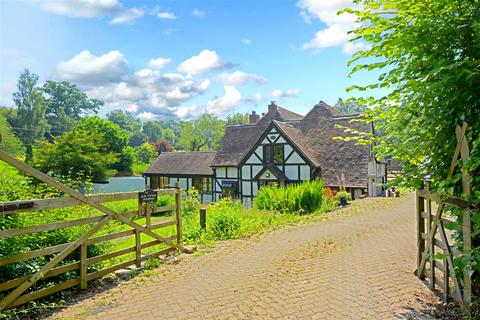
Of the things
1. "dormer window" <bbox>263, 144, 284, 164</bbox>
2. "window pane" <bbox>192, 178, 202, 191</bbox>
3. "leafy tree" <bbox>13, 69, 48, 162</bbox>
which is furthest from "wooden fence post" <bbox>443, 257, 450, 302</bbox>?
"leafy tree" <bbox>13, 69, 48, 162</bbox>

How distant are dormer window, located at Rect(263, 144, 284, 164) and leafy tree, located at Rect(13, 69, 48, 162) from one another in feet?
154

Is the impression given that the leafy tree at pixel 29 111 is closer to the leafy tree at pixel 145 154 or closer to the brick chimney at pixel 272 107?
the leafy tree at pixel 145 154

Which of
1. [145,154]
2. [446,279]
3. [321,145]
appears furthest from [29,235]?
[145,154]

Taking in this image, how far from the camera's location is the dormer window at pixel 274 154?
23.2m

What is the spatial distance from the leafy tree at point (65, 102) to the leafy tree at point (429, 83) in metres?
79.8

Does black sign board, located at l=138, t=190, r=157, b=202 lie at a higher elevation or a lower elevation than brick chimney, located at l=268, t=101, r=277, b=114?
lower

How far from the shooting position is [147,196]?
24.3 feet

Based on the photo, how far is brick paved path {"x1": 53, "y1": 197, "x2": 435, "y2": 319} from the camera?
492 centimetres

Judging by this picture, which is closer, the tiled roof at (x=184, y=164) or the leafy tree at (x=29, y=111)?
the tiled roof at (x=184, y=164)

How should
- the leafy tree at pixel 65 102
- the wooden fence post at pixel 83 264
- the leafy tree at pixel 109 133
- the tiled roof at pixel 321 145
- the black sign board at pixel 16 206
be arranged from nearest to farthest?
the black sign board at pixel 16 206
the wooden fence post at pixel 83 264
the tiled roof at pixel 321 145
the leafy tree at pixel 109 133
the leafy tree at pixel 65 102

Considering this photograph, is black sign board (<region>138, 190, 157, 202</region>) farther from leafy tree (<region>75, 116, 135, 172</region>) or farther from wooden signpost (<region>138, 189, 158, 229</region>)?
leafy tree (<region>75, 116, 135, 172</region>)

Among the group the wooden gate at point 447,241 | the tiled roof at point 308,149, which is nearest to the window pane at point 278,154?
the tiled roof at point 308,149

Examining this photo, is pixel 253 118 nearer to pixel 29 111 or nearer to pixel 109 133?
pixel 109 133

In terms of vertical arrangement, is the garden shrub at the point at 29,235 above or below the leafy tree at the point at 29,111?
below
